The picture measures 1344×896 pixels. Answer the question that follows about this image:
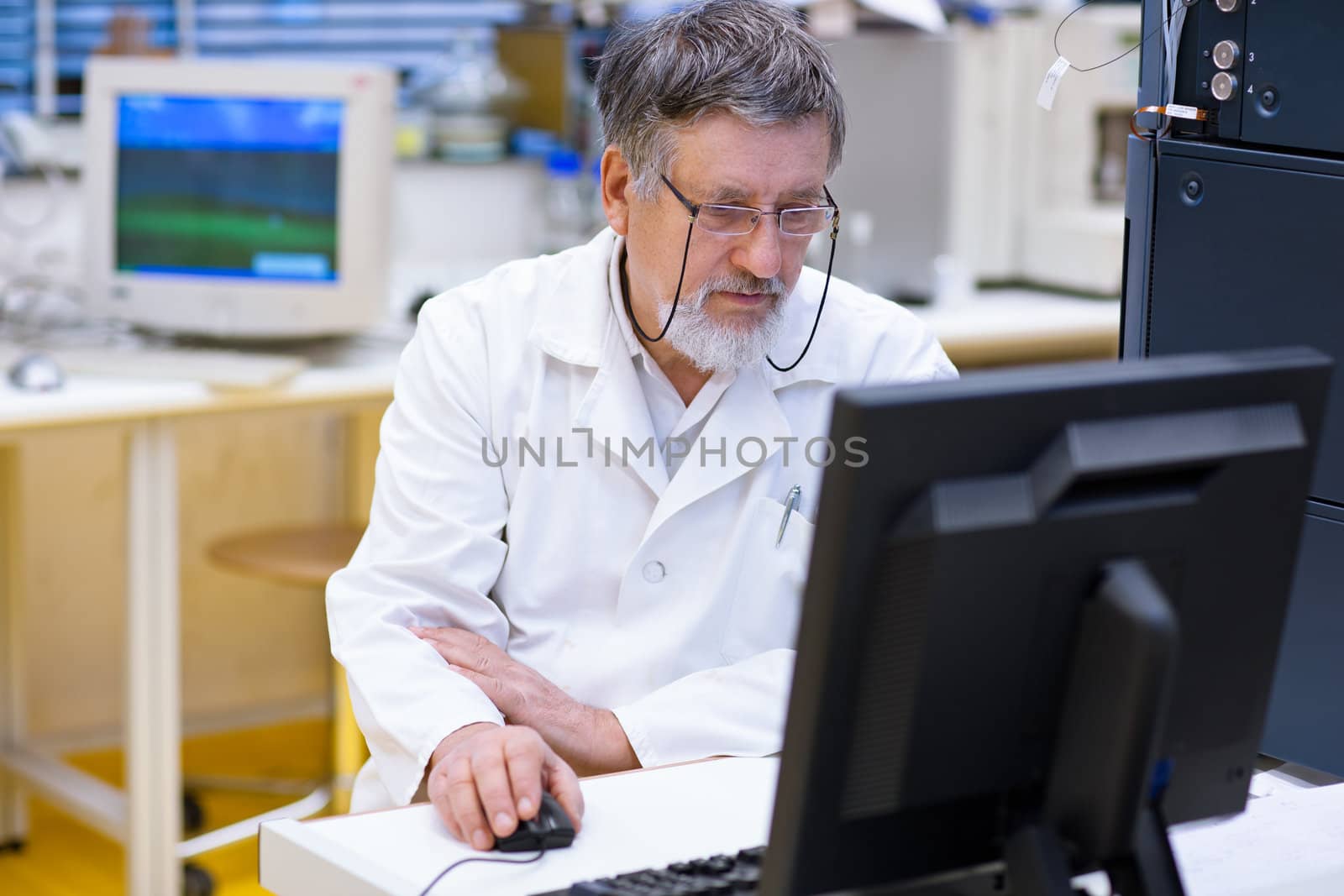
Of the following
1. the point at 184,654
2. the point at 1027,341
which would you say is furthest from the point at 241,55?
the point at 1027,341

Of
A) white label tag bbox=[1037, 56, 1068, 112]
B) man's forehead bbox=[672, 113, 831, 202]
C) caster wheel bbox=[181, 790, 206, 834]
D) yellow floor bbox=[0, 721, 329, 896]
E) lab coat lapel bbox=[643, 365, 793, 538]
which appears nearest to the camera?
white label tag bbox=[1037, 56, 1068, 112]

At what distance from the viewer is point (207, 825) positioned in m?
2.79

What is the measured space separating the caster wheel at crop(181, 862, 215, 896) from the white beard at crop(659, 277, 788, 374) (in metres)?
1.47

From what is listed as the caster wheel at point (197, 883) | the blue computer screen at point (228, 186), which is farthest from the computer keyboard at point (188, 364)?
the caster wheel at point (197, 883)

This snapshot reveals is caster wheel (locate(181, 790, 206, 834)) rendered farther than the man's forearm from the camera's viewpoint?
Yes

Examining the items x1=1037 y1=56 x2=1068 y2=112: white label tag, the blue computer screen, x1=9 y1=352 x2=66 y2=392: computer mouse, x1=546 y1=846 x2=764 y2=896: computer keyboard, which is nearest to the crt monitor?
the blue computer screen

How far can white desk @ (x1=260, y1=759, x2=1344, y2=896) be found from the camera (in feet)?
3.28

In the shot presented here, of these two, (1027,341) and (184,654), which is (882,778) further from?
(184,654)

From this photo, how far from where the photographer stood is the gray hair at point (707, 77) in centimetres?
133

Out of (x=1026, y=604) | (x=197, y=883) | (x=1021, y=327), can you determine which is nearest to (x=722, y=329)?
(x=1026, y=604)

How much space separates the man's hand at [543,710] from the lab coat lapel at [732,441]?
167mm

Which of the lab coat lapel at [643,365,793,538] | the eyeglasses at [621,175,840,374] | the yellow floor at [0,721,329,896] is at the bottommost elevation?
the yellow floor at [0,721,329,896]

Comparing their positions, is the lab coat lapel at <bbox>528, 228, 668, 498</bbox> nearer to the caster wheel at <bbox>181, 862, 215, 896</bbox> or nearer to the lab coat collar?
the lab coat collar

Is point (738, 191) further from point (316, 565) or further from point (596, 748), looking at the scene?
point (316, 565)
